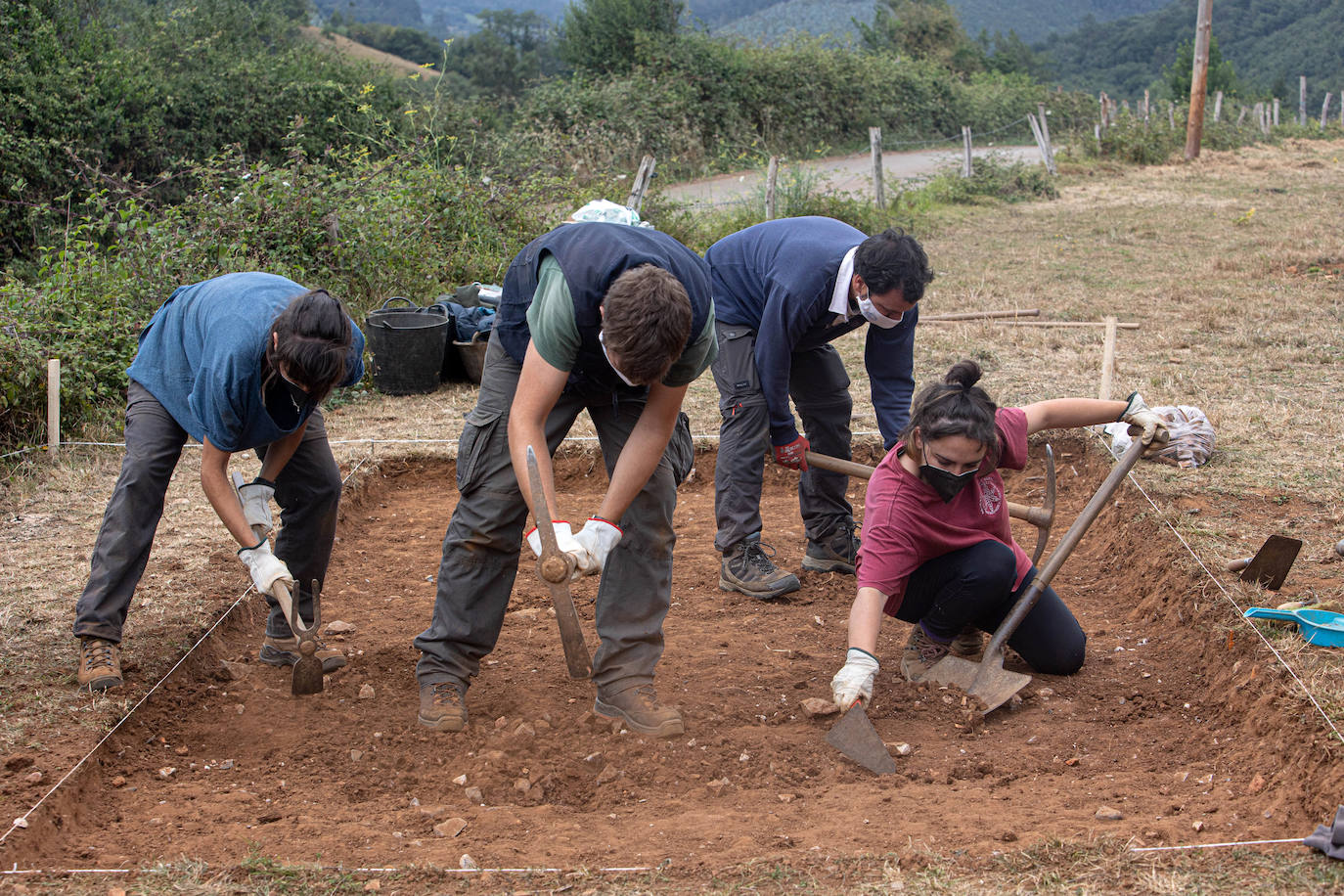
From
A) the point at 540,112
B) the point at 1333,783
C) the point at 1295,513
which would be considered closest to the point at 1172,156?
the point at 540,112

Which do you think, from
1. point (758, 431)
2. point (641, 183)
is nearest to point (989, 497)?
point (758, 431)

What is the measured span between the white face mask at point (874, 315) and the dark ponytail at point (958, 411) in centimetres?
74

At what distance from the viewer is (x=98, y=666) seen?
3367mm

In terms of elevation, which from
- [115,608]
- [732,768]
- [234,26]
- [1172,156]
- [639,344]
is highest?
[234,26]

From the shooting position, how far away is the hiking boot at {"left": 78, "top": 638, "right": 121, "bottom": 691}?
3.35 m

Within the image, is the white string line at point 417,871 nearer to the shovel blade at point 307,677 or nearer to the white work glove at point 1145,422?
the shovel blade at point 307,677

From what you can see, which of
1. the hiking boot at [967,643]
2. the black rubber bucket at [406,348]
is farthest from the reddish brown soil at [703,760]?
the black rubber bucket at [406,348]

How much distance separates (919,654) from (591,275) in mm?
1847

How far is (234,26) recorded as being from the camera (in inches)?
751

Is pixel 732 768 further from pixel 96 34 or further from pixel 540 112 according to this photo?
pixel 540 112

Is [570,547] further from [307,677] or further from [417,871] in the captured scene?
[307,677]

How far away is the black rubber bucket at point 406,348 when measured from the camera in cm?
701

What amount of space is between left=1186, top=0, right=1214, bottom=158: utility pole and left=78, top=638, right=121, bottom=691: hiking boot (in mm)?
19783

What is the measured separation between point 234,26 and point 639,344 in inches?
772
